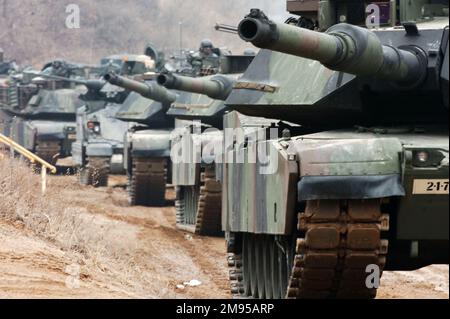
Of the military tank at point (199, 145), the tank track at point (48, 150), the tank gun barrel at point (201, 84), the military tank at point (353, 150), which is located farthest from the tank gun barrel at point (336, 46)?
the tank track at point (48, 150)

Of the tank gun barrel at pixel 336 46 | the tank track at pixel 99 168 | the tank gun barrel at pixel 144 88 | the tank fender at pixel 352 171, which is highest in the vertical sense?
the tank gun barrel at pixel 336 46

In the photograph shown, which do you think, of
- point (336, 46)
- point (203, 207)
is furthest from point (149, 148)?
point (336, 46)

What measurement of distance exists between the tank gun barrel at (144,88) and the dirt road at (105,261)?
336 centimetres

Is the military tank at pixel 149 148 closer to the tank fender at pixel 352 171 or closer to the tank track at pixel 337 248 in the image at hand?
the tank track at pixel 337 248

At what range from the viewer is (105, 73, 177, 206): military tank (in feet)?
78.7

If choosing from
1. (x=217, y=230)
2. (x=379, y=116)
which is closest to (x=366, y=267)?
(x=379, y=116)

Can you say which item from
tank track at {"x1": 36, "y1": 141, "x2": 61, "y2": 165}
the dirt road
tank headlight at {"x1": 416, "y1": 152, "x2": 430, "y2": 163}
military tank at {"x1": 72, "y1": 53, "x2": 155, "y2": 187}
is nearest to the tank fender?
tank headlight at {"x1": 416, "y1": 152, "x2": 430, "y2": 163}

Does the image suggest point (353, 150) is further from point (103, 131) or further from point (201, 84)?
point (103, 131)

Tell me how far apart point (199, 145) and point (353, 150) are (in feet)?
31.5

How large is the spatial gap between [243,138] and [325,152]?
110 inches

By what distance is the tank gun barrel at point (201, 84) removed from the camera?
1805cm

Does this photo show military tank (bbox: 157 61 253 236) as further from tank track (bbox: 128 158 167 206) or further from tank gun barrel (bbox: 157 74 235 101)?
tank track (bbox: 128 158 167 206)

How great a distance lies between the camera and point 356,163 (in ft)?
33.0
